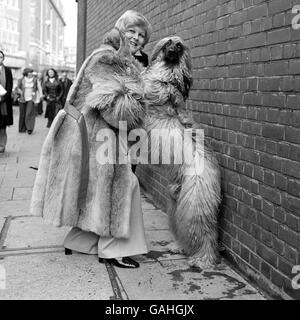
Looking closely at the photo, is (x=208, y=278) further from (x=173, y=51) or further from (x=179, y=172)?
(x=173, y=51)

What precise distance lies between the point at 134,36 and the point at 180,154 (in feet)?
3.32

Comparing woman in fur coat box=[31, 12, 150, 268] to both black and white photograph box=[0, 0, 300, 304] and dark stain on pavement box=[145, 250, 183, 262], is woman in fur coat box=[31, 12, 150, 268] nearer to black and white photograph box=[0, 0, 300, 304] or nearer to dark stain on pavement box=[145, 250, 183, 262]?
black and white photograph box=[0, 0, 300, 304]

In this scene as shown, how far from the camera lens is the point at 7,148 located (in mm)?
10242

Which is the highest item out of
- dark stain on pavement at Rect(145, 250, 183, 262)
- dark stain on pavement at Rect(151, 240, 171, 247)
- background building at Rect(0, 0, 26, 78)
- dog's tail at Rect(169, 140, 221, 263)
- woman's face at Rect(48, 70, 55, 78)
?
background building at Rect(0, 0, 26, 78)

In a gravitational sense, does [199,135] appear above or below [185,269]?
above

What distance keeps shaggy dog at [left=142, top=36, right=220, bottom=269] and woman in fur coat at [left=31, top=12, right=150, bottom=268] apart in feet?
0.77

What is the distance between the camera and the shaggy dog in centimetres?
368

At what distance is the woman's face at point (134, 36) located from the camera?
12.3 feet

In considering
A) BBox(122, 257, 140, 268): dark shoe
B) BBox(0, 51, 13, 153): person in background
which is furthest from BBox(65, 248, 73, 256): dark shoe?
BBox(0, 51, 13, 153): person in background

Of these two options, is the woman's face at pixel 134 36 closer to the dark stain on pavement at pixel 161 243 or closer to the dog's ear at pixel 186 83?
the dog's ear at pixel 186 83

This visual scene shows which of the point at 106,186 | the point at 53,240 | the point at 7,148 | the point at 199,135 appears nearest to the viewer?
the point at 106,186
